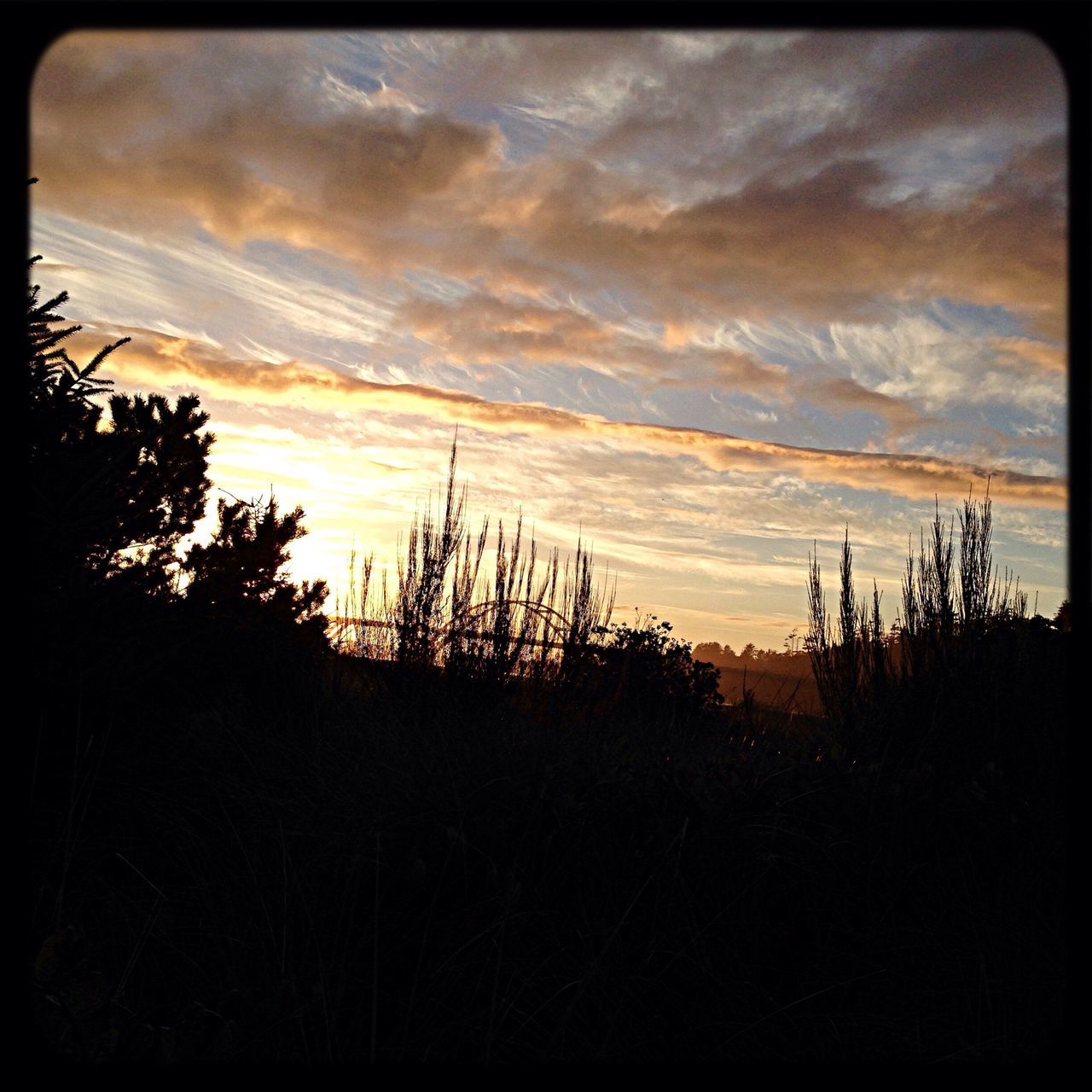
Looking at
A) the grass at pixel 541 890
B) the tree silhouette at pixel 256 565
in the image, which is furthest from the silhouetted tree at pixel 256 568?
the grass at pixel 541 890

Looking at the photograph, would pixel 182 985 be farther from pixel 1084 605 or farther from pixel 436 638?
pixel 436 638

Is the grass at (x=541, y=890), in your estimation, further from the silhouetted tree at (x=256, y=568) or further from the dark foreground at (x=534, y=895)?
the silhouetted tree at (x=256, y=568)

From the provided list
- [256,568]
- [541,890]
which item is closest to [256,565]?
[256,568]

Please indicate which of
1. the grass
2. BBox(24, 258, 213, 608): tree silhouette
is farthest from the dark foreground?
BBox(24, 258, 213, 608): tree silhouette

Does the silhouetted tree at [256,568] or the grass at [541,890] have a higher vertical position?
the silhouetted tree at [256,568]

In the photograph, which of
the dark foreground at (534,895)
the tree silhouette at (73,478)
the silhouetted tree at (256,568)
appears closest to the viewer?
the dark foreground at (534,895)

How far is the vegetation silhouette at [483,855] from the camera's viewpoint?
2934 mm

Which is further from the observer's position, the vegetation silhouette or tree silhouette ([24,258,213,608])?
tree silhouette ([24,258,213,608])

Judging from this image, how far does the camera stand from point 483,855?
381 centimetres

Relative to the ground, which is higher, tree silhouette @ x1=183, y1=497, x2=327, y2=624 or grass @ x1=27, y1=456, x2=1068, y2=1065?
tree silhouette @ x1=183, y1=497, x2=327, y2=624

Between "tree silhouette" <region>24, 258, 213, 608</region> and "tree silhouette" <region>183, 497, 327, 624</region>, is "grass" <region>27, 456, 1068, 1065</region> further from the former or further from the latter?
"tree silhouette" <region>183, 497, 327, 624</region>

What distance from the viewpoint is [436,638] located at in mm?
8484

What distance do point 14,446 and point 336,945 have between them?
2133 millimetres

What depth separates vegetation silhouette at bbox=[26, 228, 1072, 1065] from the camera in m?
2.93
